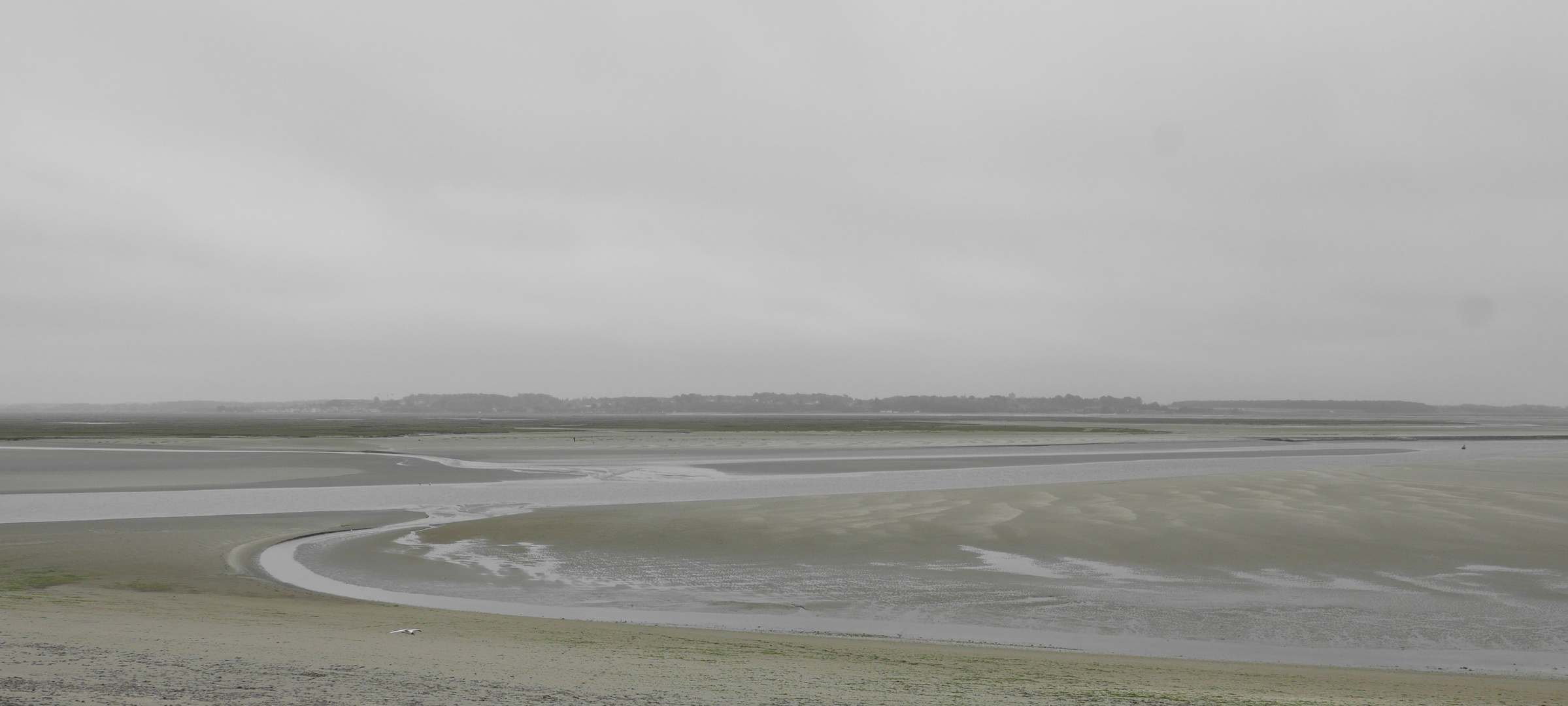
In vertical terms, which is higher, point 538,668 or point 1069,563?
point 538,668

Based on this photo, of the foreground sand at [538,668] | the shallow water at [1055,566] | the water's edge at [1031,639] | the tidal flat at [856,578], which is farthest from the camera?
the shallow water at [1055,566]

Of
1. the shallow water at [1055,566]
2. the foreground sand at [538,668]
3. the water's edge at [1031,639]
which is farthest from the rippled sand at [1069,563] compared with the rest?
the foreground sand at [538,668]

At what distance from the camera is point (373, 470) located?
3391 centimetres

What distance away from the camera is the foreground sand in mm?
5863

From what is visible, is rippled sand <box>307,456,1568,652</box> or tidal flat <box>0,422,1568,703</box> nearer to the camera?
tidal flat <box>0,422,1568,703</box>

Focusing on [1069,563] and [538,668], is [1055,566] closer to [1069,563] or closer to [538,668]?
[1069,563]

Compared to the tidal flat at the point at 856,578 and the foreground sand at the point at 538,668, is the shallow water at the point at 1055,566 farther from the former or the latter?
the foreground sand at the point at 538,668

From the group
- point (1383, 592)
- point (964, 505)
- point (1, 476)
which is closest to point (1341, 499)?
point (964, 505)

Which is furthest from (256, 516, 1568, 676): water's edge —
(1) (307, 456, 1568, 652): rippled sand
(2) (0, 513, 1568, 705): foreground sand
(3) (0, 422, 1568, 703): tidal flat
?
(2) (0, 513, 1568, 705): foreground sand

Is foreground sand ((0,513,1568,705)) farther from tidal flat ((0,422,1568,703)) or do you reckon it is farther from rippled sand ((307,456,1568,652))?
rippled sand ((307,456,1568,652))

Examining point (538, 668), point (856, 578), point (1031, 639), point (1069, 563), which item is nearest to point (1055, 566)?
point (1069, 563)

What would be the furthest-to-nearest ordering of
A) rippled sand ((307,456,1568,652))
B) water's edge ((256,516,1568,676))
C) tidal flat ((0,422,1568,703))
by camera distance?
rippled sand ((307,456,1568,652)), water's edge ((256,516,1568,676)), tidal flat ((0,422,1568,703))

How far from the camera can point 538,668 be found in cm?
670

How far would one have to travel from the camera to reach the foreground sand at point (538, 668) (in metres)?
5.86
